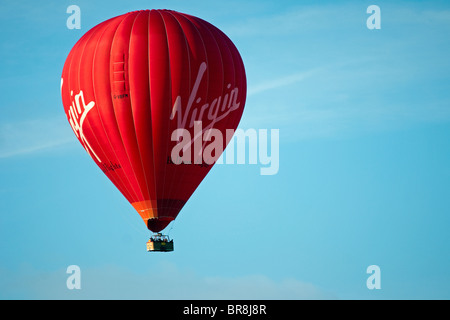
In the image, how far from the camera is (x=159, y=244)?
53.1 meters

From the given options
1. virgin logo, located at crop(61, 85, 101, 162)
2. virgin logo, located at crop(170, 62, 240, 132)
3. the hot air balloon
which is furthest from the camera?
virgin logo, located at crop(61, 85, 101, 162)

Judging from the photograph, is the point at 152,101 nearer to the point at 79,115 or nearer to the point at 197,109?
the point at 197,109

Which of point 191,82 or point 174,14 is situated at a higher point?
point 174,14

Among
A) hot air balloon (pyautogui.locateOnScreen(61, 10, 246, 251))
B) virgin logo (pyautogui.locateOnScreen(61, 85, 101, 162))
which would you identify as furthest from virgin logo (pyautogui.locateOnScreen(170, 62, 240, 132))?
virgin logo (pyautogui.locateOnScreen(61, 85, 101, 162))

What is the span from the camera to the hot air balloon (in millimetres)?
53062

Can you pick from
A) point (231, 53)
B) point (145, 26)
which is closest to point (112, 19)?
point (145, 26)

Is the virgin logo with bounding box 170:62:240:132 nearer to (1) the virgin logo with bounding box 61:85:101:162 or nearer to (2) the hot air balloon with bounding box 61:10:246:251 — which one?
(2) the hot air balloon with bounding box 61:10:246:251

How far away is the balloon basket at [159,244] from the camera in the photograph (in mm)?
53062

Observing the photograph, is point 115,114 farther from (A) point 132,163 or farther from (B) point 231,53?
(B) point 231,53

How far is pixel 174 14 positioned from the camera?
2173 inches

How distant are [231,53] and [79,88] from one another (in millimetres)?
7114

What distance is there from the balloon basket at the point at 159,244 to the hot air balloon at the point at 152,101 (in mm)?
261

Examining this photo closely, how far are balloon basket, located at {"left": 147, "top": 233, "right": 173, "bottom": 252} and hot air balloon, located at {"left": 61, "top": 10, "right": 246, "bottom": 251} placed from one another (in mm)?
261

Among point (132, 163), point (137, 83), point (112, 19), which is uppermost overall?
point (112, 19)
